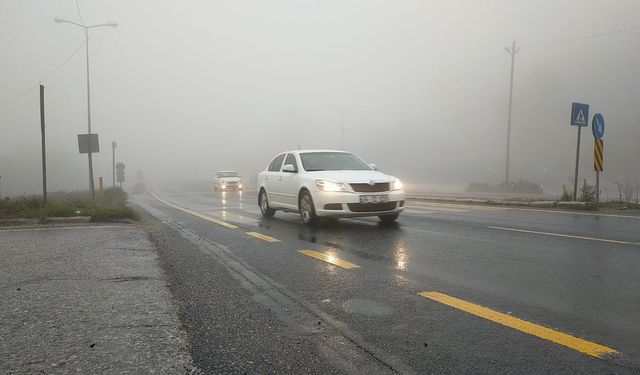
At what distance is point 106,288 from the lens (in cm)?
445

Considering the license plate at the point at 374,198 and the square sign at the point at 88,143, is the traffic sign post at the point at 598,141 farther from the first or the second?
the square sign at the point at 88,143

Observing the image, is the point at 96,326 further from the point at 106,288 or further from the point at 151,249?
the point at 151,249


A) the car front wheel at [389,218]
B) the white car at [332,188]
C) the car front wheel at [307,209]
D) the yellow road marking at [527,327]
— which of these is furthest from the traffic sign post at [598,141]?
the yellow road marking at [527,327]

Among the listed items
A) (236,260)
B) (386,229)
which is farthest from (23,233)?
(386,229)

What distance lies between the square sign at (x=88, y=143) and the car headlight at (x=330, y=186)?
593 inches

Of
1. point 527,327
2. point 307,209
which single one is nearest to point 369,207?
point 307,209

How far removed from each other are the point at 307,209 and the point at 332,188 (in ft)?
2.89

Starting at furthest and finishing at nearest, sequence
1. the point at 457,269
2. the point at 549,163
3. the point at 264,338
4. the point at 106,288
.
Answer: the point at 549,163, the point at 457,269, the point at 106,288, the point at 264,338

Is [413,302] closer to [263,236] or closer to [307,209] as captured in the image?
[263,236]

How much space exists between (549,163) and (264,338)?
8948 centimetres

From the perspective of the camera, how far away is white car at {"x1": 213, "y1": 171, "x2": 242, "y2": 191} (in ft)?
115

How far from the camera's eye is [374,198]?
9.27 m

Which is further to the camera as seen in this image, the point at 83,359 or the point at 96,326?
the point at 96,326

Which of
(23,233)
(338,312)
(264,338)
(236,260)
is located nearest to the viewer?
(264,338)
